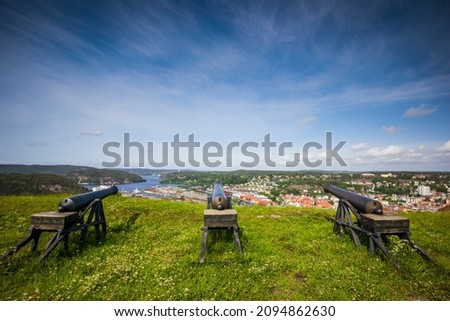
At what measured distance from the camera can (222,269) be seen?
5527 mm

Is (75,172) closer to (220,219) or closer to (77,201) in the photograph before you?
(77,201)

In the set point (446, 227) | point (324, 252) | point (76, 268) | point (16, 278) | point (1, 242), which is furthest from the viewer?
point (446, 227)

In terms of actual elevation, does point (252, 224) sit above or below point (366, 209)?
below

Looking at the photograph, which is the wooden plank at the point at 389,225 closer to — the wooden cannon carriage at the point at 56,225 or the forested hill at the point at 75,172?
the wooden cannon carriage at the point at 56,225

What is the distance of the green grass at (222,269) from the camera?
457 centimetres

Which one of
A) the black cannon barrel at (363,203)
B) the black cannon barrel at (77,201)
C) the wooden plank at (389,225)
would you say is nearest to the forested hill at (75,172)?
the black cannon barrel at (77,201)

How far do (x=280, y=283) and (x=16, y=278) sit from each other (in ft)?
19.8

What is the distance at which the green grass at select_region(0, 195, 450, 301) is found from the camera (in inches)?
180

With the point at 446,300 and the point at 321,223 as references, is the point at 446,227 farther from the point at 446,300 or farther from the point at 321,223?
the point at 446,300

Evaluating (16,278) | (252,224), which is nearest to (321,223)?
(252,224)

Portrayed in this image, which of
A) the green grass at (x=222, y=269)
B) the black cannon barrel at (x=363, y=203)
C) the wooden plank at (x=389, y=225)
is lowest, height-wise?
the green grass at (x=222, y=269)

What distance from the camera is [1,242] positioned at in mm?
7453

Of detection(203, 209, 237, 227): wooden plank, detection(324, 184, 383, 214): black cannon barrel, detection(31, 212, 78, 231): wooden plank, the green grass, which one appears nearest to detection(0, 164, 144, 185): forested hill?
detection(31, 212, 78, 231): wooden plank

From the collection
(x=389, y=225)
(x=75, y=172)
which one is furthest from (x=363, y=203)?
(x=75, y=172)
